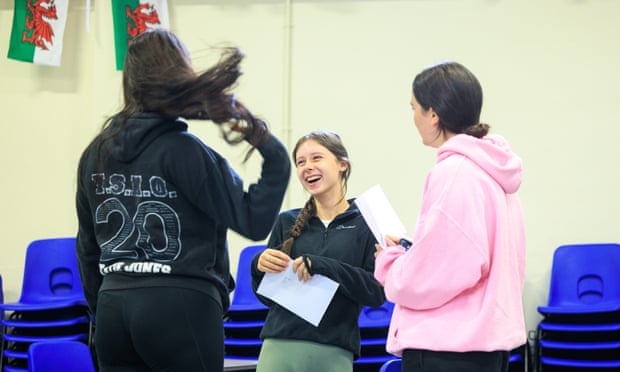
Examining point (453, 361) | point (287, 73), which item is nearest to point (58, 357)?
point (453, 361)

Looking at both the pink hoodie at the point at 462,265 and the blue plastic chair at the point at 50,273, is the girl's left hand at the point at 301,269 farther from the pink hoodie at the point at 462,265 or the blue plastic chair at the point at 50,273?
the blue plastic chair at the point at 50,273

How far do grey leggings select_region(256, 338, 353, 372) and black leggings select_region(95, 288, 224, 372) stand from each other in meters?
0.76

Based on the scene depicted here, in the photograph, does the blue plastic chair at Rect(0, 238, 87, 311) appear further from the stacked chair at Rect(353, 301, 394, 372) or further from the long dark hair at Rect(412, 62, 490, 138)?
the long dark hair at Rect(412, 62, 490, 138)

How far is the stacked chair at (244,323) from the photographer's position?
4.98 metres

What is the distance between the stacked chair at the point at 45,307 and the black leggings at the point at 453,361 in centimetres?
356

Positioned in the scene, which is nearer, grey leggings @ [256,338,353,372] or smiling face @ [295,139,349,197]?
grey leggings @ [256,338,353,372]

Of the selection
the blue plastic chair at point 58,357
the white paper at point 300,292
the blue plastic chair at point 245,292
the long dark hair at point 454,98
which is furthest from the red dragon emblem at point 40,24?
the long dark hair at point 454,98

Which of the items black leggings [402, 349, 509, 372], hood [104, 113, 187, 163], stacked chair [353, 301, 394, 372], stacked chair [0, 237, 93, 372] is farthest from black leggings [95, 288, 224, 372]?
stacked chair [0, 237, 93, 372]

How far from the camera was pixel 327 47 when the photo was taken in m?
6.07

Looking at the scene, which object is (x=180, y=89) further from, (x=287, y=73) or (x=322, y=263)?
(x=287, y=73)

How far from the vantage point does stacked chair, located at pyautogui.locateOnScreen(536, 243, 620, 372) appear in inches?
184

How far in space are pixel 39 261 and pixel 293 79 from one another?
247 cm

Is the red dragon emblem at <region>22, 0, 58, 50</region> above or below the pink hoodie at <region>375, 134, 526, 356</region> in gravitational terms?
above

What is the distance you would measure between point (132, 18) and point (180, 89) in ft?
14.9
